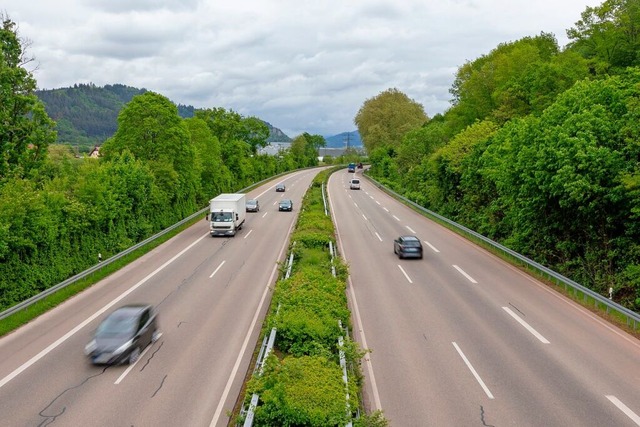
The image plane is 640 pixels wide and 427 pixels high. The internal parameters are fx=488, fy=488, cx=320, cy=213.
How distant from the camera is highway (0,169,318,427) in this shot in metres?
13.0

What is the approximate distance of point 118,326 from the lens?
16.4m

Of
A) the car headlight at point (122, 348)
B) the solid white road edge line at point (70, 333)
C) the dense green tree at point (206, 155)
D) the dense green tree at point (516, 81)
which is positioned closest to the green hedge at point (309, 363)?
the car headlight at point (122, 348)

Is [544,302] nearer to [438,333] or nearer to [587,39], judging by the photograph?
[438,333]

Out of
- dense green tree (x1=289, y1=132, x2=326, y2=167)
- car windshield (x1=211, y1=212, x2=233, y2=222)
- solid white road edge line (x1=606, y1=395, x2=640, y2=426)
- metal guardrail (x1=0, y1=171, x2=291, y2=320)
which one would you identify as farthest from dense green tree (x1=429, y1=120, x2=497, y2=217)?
dense green tree (x1=289, y1=132, x2=326, y2=167)

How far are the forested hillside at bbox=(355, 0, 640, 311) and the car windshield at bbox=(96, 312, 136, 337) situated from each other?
62.3 feet

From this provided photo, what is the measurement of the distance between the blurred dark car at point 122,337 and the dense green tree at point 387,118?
318 feet

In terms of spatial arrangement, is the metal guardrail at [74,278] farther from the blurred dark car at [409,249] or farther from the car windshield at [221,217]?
the blurred dark car at [409,249]

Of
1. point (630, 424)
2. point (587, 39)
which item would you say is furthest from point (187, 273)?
point (587, 39)

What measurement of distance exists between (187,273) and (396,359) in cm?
1559

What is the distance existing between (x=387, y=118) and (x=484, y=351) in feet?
332

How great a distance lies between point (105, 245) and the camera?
3139 cm

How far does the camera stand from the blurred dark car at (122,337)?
15.6 metres

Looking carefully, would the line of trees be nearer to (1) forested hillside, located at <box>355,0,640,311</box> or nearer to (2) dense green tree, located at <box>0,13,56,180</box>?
(2) dense green tree, located at <box>0,13,56,180</box>

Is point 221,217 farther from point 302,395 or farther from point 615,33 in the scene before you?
point 615,33
